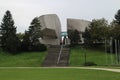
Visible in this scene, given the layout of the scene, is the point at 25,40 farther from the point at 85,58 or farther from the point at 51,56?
the point at 85,58

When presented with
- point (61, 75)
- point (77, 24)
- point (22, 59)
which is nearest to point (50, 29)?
point (77, 24)

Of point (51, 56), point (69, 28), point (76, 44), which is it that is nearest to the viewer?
point (51, 56)

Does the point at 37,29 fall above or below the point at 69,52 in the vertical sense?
above

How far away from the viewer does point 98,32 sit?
3312 inches

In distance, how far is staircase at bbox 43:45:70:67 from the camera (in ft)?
217

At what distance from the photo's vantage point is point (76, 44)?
90125mm

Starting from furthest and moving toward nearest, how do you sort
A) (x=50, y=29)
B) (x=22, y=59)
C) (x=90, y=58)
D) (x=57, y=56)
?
1. (x=50, y=29)
2. (x=57, y=56)
3. (x=22, y=59)
4. (x=90, y=58)

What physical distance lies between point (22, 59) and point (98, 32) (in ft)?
72.2

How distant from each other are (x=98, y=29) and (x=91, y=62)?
22.0 m

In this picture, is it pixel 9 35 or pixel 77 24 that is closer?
pixel 9 35

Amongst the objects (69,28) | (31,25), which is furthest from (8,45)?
(69,28)

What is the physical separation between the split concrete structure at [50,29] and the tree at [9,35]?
465 inches

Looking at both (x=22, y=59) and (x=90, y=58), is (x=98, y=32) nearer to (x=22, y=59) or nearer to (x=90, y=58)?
(x=90, y=58)

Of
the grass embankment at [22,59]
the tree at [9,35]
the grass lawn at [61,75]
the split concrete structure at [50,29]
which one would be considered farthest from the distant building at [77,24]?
the grass lawn at [61,75]
